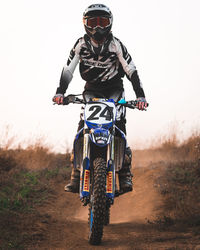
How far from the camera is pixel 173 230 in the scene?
5379mm

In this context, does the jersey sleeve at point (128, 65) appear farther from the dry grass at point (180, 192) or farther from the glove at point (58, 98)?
the dry grass at point (180, 192)

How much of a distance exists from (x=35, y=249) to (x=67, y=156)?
10.4 metres

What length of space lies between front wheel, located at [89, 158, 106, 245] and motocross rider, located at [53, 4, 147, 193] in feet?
3.21

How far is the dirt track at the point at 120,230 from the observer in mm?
4352

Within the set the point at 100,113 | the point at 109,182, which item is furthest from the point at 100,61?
the point at 109,182

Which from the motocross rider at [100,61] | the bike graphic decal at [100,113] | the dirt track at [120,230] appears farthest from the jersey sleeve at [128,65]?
the dirt track at [120,230]

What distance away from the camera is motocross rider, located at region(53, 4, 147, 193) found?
526 cm

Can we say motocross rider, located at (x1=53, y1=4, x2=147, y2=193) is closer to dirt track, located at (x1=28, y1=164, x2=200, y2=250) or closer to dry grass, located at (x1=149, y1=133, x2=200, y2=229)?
dirt track, located at (x1=28, y1=164, x2=200, y2=250)

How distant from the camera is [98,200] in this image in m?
4.10

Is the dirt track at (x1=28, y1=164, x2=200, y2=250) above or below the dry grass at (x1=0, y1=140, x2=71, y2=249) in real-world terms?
below

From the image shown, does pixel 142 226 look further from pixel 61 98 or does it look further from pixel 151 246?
pixel 61 98

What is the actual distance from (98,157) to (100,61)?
1.57 meters

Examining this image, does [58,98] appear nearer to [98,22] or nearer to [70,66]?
[70,66]

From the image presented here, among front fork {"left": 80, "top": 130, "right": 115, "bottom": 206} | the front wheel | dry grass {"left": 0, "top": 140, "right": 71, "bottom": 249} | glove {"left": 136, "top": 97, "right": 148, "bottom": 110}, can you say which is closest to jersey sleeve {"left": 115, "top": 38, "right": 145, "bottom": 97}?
glove {"left": 136, "top": 97, "right": 148, "bottom": 110}
